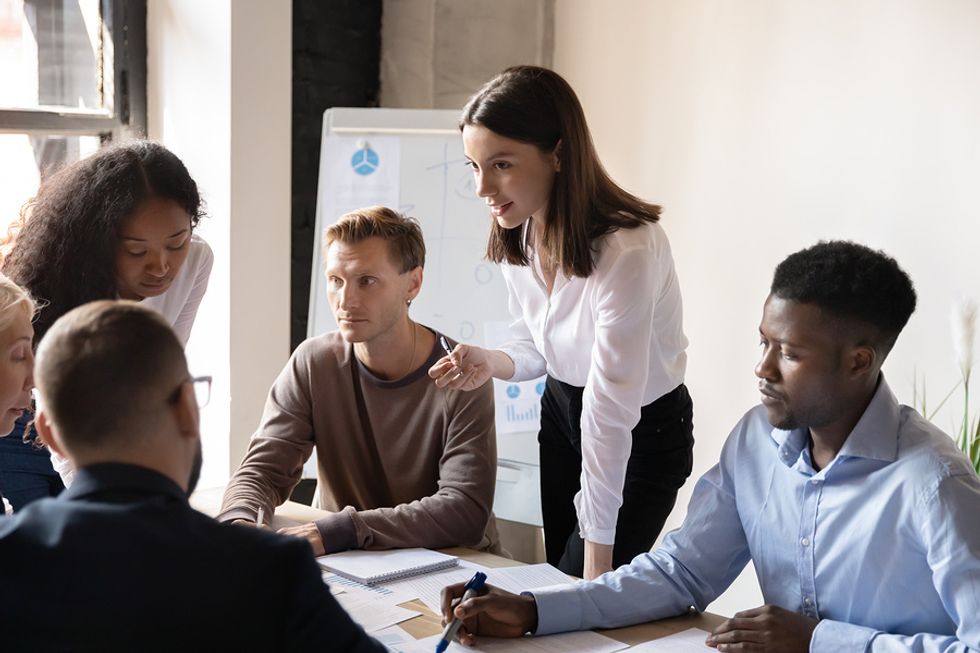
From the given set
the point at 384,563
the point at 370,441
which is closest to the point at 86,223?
the point at 370,441

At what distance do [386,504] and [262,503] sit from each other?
0.96 feet

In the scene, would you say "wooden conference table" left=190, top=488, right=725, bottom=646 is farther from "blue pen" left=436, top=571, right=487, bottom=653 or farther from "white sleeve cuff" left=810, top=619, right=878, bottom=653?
"white sleeve cuff" left=810, top=619, right=878, bottom=653

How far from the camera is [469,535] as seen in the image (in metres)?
2.05

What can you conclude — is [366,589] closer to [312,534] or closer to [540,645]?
[312,534]

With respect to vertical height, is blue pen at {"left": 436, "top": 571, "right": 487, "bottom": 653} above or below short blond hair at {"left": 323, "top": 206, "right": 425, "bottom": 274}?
below

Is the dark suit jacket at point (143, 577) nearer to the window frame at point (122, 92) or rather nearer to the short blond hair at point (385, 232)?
the short blond hair at point (385, 232)

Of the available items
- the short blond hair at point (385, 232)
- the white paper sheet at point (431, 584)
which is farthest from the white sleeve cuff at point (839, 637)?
the short blond hair at point (385, 232)

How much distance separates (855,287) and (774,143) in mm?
1553

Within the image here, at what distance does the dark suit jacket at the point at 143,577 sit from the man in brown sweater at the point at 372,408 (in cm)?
106

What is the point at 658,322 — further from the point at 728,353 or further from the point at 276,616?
the point at 276,616

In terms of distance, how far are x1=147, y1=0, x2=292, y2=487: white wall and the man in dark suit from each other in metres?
2.21

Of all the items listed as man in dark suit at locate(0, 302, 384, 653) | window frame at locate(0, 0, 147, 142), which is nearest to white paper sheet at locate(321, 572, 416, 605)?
man in dark suit at locate(0, 302, 384, 653)

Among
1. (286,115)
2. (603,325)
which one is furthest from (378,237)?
(286,115)

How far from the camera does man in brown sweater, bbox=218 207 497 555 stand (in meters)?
2.17
